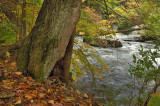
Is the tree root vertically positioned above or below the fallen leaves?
above

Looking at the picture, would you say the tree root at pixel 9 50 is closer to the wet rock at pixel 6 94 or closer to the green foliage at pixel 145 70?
the wet rock at pixel 6 94

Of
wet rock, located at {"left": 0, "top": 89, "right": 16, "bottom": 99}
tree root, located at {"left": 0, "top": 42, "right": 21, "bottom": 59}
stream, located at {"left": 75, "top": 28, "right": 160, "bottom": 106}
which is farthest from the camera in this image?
stream, located at {"left": 75, "top": 28, "right": 160, "bottom": 106}

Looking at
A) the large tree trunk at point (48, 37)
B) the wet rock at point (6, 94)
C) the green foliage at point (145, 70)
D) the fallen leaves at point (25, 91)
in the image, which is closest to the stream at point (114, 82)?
the green foliage at point (145, 70)

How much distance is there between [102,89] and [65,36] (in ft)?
15.0

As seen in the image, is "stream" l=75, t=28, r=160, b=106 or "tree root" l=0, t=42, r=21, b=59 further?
"stream" l=75, t=28, r=160, b=106

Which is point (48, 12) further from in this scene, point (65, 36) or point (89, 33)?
point (89, 33)

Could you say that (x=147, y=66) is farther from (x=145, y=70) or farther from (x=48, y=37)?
(x=48, y=37)

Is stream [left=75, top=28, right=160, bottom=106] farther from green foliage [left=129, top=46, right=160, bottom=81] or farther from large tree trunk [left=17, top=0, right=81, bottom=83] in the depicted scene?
large tree trunk [left=17, top=0, right=81, bottom=83]

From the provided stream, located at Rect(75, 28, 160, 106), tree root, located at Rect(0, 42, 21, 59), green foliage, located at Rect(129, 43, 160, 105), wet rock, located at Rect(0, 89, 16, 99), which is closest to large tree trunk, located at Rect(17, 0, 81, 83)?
wet rock, located at Rect(0, 89, 16, 99)

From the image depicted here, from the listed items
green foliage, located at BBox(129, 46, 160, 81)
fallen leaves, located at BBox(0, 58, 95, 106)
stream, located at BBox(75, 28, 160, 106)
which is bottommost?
stream, located at BBox(75, 28, 160, 106)

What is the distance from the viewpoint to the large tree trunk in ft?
9.11

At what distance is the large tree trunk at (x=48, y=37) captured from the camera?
2.78 meters

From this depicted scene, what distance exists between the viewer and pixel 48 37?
2.77m

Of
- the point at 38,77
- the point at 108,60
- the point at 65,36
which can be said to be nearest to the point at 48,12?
the point at 65,36
